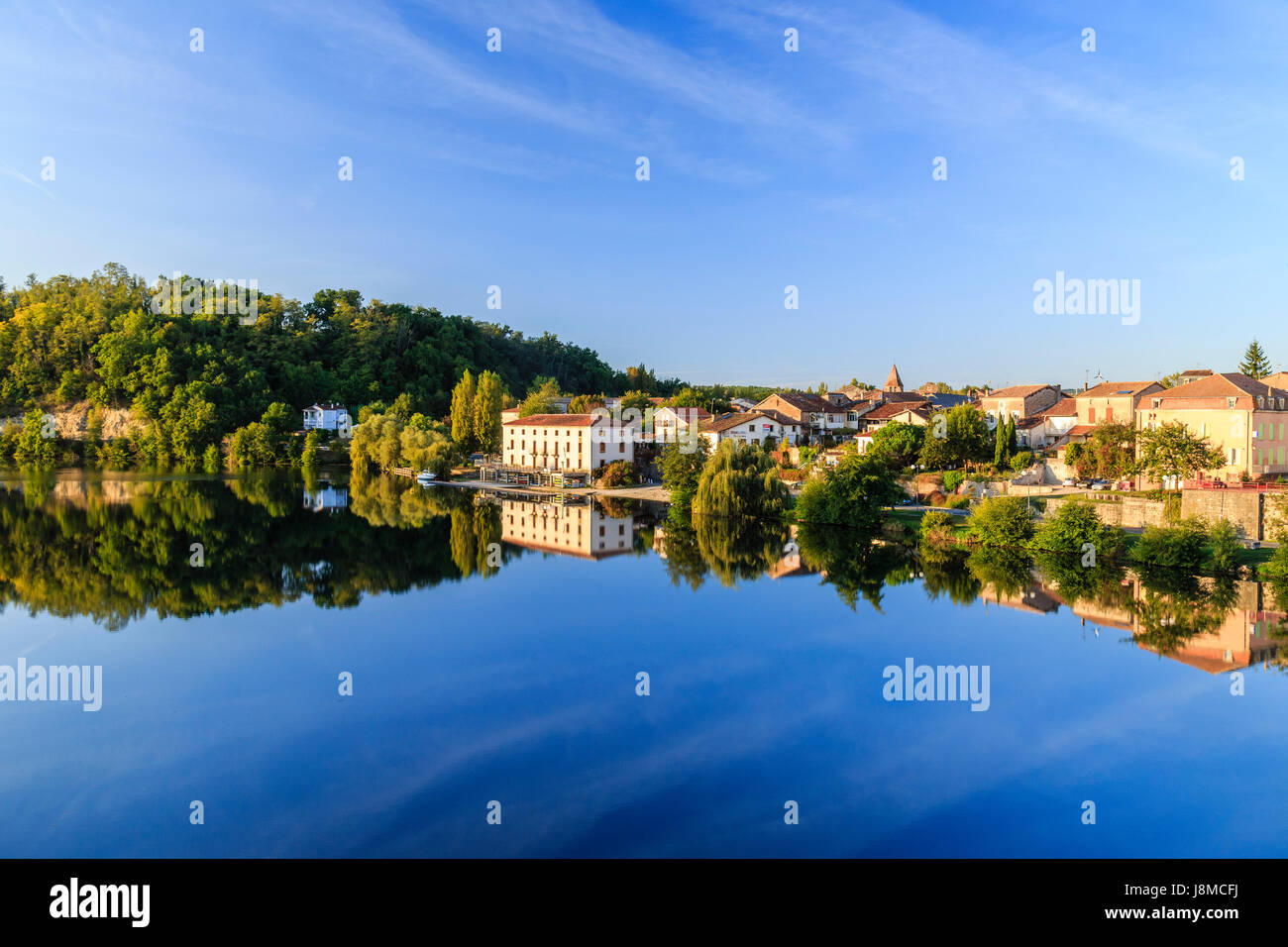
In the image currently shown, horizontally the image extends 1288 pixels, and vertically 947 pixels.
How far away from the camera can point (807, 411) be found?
50.7 meters

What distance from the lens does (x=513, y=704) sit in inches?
454

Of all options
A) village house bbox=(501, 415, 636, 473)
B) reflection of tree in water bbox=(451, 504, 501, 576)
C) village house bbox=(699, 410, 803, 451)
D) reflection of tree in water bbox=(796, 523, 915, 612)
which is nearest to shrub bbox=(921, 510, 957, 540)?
reflection of tree in water bbox=(796, 523, 915, 612)

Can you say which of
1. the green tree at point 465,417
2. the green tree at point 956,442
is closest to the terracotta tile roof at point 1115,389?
the green tree at point 956,442

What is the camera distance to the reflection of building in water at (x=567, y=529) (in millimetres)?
24984

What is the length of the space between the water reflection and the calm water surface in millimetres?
145

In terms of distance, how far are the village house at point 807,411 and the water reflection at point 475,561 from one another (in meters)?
18.2

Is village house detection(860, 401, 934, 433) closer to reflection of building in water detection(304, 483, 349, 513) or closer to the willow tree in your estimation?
the willow tree

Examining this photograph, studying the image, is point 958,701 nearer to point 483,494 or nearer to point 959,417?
point 959,417

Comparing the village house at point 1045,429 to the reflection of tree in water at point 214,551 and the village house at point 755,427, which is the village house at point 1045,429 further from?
the reflection of tree in water at point 214,551

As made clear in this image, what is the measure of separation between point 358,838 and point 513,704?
3.82 m

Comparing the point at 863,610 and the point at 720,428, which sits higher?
the point at 720,428

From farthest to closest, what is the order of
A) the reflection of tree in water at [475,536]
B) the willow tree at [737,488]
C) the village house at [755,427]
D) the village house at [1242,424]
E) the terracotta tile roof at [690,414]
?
the terracotta tile roof at [690,414] → the village house at [755,427] → the willow tree at [737,488] → the village house at [1242,424] → the reflection of tree in water at [475,536]

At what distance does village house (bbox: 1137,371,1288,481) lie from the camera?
26.4m
